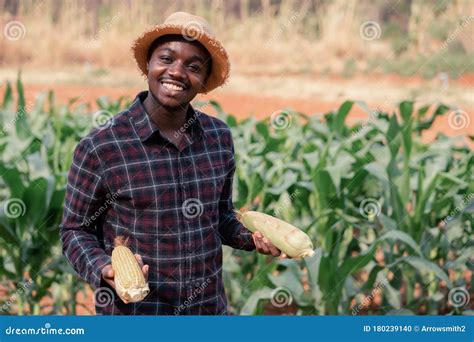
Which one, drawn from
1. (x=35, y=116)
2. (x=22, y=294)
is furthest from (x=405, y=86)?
(x=22, y=294)

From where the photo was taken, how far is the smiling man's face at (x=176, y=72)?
74.4 inches

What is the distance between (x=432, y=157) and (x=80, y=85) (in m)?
12.0

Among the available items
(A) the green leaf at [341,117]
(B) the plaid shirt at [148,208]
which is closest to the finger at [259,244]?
(B) the plaid shirt at [148,208]

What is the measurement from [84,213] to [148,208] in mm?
147

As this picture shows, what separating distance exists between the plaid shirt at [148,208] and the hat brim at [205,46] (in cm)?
11

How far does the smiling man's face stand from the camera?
6.20 feet

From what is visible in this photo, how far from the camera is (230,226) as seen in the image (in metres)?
2.12

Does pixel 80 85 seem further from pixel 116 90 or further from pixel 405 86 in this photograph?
pixel 405 86

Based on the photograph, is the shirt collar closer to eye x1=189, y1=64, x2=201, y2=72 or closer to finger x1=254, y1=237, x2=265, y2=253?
eye x1=189, y1=64, x2=201, y2=72

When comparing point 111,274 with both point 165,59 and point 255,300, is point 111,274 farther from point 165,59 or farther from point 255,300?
point 255,300

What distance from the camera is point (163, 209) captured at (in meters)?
1.93

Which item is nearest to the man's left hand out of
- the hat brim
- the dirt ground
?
the hat brim

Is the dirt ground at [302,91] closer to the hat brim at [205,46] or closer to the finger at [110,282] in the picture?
the hat brim at [205,46]

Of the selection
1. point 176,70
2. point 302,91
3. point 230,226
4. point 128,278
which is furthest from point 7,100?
point 302,91
